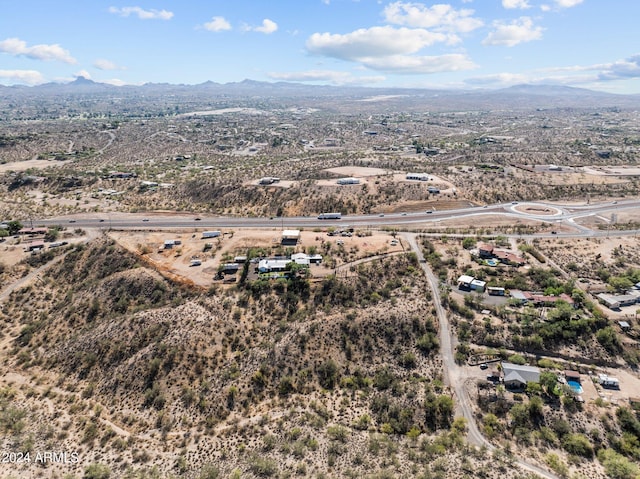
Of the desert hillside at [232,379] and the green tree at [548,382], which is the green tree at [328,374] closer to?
the desert hillside at [232,379]

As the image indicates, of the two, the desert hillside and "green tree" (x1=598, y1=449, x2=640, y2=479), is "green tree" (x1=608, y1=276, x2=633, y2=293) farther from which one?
"green tree" (x1=598, y1=449, x2=640, y2=479)

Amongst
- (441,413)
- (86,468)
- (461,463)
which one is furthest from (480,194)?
(86,468)

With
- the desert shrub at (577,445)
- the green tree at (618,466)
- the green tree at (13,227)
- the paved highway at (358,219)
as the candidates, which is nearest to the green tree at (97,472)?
the desert shrub at (577,445)

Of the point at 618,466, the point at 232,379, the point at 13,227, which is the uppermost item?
the point at 13,227

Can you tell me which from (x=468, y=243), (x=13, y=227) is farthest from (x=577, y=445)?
(x=13, y=227)

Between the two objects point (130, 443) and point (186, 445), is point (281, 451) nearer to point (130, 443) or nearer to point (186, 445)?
point (186, 445)

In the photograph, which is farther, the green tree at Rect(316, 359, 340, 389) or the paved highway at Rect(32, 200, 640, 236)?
the paved highway at Rect(32, 200, 640, 236)

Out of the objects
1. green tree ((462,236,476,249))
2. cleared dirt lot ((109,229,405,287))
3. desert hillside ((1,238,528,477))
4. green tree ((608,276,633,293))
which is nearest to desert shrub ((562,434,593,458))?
desert hillside ((1,238,528,477))

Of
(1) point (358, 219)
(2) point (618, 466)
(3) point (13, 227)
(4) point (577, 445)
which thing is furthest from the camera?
(1) point (358, 219)

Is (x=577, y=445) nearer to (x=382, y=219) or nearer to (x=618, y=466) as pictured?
(x=618, y=466)
